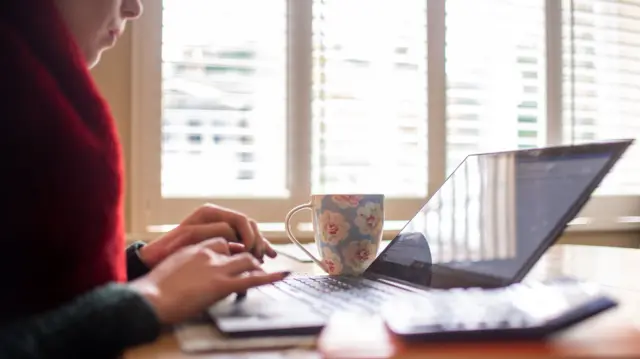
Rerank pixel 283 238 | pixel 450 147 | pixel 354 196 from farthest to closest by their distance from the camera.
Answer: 1. pixel 450 147
2. pixel 283 238
3. pixel 354 196

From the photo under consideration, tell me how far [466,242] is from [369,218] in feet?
0.50

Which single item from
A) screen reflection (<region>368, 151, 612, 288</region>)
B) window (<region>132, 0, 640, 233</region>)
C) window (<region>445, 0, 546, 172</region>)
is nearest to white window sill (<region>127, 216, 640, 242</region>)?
window (<region>132, 0, 640, 233</region>)

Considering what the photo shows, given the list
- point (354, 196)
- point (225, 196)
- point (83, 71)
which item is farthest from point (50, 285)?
point (225, 196)

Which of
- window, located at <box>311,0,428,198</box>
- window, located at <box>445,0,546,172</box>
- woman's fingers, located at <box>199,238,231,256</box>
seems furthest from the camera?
window, located at <box>445,0,546,172</box>

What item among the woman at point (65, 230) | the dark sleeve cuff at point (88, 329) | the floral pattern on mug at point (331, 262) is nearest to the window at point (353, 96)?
the floral pattern on mug at point (331, 262)

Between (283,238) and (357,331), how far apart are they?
1.29 metres

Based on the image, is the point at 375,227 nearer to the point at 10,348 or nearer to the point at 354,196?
the point at 354,196

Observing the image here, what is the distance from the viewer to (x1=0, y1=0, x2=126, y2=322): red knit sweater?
1.75ft

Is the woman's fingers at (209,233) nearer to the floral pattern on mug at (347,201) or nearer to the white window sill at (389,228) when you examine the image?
the floral pattern on mug at (347,201)

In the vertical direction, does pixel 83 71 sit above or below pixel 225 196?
above

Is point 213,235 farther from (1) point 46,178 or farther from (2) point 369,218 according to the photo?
(1) point 46,178

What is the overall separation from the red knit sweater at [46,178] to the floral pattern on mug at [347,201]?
12.0 inches

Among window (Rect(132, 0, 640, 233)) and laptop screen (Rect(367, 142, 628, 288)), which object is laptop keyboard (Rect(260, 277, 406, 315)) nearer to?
laptop screen (Rect(367, 142, 628, 288))

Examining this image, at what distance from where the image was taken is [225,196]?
1769 mm
